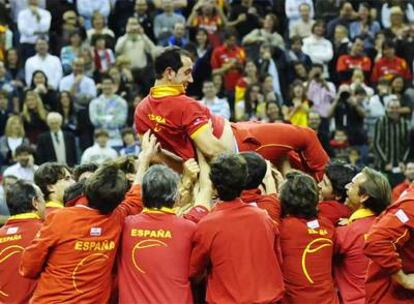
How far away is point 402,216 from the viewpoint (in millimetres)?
6590

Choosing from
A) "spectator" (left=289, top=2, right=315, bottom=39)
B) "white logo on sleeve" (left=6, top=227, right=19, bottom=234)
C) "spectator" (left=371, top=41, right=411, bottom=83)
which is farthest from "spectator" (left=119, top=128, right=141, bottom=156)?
"white logo on sleeve" (left=6, top=227, right=19, bottom=234)

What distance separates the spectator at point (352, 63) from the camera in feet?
59.3

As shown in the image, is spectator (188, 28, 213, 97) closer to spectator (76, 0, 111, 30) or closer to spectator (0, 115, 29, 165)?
spectator (76, 0, 111, 30)

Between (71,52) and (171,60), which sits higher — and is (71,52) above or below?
below

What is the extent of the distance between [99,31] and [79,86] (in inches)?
69.1

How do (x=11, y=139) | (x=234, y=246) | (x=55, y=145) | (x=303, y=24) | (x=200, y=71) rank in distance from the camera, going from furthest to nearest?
(x=303, y=24) → (x=200, y=71) → (x=11, y=139) → (x=55, y=145) → (x=234, y=246)

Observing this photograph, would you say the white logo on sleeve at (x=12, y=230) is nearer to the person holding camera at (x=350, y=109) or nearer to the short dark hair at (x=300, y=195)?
the short dark hair at (x=300, y=195)

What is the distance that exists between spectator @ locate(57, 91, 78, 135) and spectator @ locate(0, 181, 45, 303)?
8.82m

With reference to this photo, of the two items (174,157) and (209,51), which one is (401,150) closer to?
(209,51)

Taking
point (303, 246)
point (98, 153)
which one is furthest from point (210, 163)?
point (98, 153)

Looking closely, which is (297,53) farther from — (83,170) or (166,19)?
(83,170)

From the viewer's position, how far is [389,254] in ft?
21.4

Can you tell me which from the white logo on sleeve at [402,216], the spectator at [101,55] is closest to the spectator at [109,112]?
the spectator at [101,55]

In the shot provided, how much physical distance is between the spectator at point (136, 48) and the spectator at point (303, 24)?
109 inches
